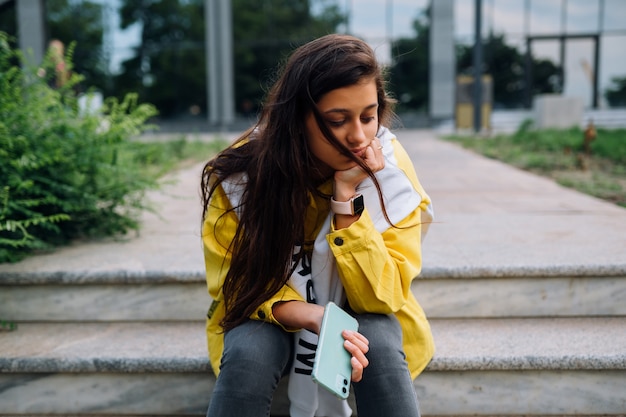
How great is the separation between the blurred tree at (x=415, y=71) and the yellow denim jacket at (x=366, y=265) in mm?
14253

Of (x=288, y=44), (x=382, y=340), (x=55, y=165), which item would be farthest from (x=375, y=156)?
(x=288, y=44)

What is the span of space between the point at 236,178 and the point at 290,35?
49.6ft

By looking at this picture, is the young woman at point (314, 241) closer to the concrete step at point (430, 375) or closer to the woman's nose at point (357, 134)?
the woman's nose at point (357, 134)

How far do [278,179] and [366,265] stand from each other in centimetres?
36

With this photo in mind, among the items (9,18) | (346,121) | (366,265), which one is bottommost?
(366,265)

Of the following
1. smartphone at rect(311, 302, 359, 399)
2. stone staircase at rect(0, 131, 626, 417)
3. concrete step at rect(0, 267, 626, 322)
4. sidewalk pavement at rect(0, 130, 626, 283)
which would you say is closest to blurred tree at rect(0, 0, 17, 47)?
sidewalk pavement at rect(0, 130, 626, 283)

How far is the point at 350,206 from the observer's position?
5.13 ft

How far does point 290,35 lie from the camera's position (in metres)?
16.0

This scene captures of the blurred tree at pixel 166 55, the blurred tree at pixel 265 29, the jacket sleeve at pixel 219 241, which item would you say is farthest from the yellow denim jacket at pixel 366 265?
the blurred tree at pixel 166 55

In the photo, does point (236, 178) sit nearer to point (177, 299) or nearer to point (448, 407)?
point (177, 299)

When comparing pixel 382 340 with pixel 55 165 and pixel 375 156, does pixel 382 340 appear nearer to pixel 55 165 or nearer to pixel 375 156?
pixel 375 156

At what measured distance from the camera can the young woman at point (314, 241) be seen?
4.87ft

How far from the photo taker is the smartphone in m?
1.36

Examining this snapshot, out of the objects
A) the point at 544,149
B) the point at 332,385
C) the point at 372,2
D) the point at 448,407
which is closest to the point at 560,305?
the point at 448,407
